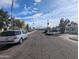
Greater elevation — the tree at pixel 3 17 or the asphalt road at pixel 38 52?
the tree at pixel 3 17

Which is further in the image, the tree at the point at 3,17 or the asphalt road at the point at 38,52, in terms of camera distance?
the tree at the point at 3,17

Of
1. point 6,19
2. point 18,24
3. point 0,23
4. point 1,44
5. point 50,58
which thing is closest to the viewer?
point 50,58

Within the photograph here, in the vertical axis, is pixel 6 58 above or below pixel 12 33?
below

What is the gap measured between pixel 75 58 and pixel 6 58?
3.66 m

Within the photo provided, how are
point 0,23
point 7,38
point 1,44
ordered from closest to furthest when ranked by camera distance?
point 7,38 → point 1,44 → point 0,23

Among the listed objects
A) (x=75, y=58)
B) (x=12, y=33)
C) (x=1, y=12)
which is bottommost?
(x=75, y=58)

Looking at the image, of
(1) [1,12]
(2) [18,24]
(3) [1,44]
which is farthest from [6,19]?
(3) [1,44]

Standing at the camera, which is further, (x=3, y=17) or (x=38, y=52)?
(x=3, y=17)

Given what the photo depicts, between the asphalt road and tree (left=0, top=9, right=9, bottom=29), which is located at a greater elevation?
tree (left=0, top=9, right=9, bottom=29)

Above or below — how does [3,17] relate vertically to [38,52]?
above

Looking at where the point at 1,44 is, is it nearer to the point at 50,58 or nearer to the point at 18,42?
the point at 18,42

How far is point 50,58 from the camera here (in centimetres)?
819

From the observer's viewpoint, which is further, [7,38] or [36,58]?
[7,38]

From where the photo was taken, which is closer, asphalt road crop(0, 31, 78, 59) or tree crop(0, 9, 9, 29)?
asphalt road crop(0, 31, 78, 59)
